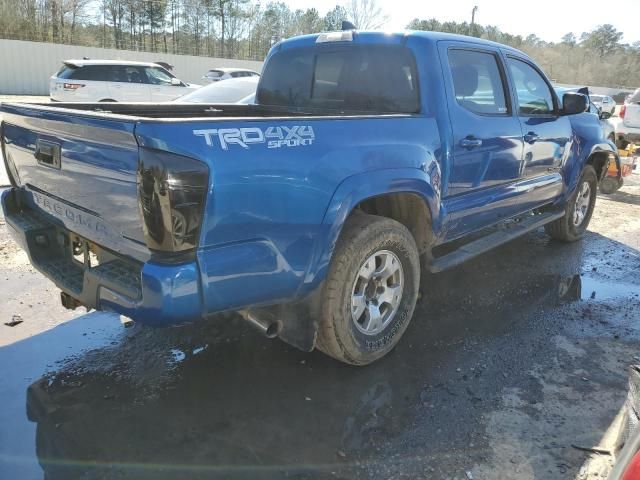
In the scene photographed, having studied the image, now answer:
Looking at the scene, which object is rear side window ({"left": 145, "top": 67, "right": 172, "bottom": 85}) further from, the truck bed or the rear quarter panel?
the rear quarter panel

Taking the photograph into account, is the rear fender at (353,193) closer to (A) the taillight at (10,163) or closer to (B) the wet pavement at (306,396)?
(B) the wet pavement at (306,396)

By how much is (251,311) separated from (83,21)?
131 feet

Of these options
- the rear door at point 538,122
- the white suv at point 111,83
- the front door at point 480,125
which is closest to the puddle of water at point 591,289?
the rear door at point 538,122

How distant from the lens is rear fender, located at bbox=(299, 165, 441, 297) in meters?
2.71

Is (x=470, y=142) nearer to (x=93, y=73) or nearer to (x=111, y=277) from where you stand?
(x=111, y=277)

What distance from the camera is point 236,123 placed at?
2.32 meters

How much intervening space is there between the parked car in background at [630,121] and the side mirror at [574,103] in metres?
8.34

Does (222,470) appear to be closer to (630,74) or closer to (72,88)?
(72,88)

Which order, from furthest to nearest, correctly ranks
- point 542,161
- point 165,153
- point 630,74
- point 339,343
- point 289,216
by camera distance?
1. point 630,74
2. point 542,161
3. point 339,343
4. point 289,216
5. point 165,153

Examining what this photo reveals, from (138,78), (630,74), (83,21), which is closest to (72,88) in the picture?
(138,78)

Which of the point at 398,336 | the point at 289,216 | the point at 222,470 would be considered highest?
the point at 289,216

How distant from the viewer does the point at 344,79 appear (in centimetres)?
399

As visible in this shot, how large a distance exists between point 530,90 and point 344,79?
1914mm

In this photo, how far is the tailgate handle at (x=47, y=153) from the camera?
2.71 meters
